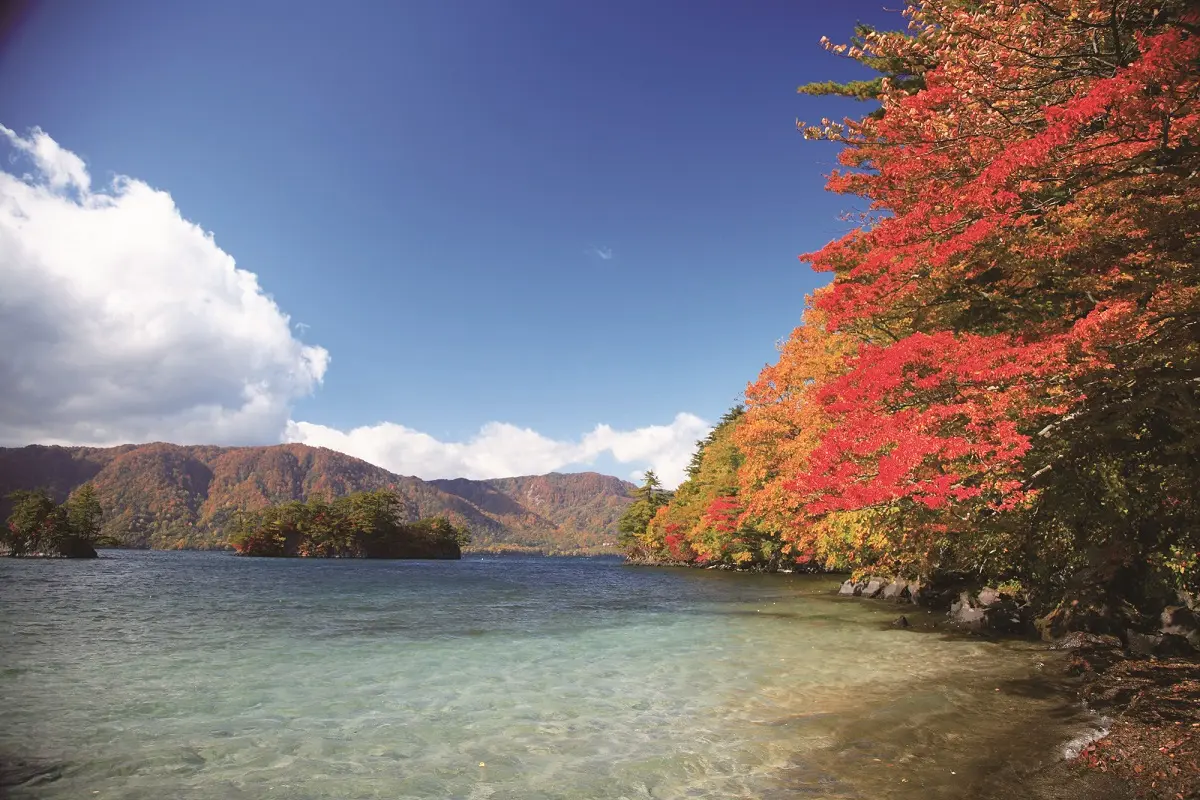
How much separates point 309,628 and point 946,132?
69.2 ft

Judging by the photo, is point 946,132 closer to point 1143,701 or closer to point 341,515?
point 1143,701

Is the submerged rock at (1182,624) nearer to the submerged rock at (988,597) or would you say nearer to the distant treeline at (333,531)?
the submerged rock at (988,597)

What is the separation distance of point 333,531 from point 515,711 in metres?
121

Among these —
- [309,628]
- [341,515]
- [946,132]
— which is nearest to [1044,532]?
[946,132]

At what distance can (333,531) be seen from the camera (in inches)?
4577

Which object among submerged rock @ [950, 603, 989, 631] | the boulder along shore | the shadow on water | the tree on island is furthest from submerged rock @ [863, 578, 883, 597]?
the tree on island

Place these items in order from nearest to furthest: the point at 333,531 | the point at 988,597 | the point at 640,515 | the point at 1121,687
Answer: the point at 1121,687, the point at 988,597, the point at 640,515, the point at 333,531

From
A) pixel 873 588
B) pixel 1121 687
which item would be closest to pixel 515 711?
pixel 1121 687

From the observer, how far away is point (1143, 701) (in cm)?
837

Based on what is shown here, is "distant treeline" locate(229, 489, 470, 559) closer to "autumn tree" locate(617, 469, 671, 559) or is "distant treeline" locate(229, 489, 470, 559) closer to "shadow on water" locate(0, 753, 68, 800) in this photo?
"autumn tree" locate(617, 469, 671, 559)

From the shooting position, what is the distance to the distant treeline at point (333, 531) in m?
117

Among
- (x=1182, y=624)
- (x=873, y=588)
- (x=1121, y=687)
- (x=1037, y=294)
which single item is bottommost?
(x=873, y=588)

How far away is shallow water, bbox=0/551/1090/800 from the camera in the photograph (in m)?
6.57

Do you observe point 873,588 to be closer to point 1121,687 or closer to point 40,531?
point 1121,687
